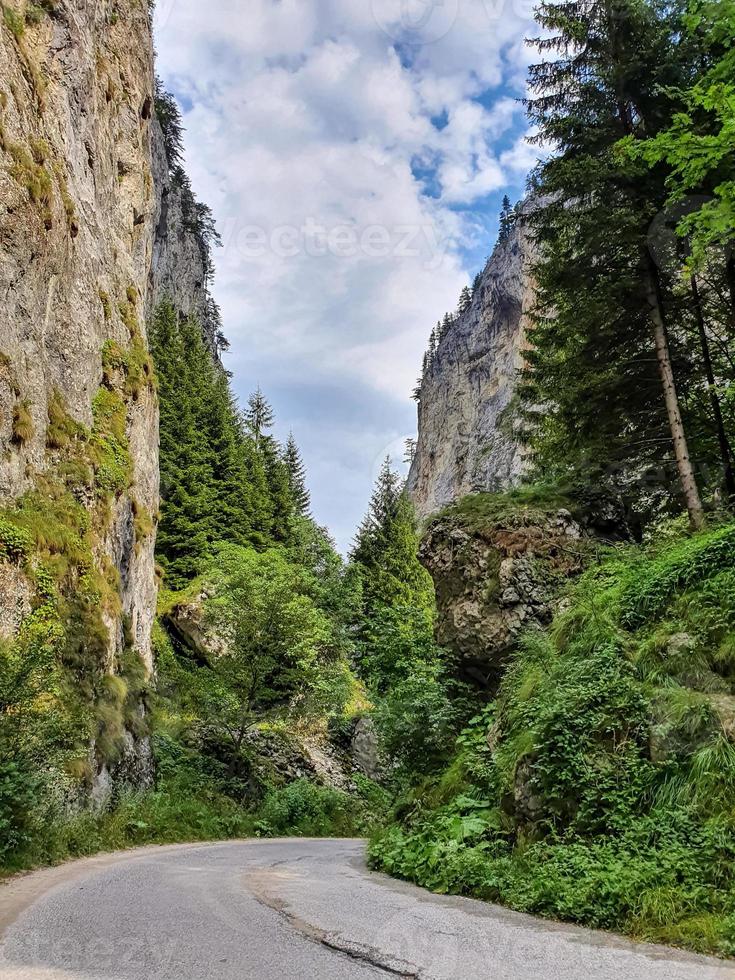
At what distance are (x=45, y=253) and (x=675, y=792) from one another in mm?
19990

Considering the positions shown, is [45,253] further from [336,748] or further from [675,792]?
[336,748]

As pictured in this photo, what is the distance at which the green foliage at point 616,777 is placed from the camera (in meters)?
5.50

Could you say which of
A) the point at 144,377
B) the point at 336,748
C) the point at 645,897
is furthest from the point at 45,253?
the point at 336,748

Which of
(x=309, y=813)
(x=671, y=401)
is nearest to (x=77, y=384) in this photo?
(x=309, y=813)

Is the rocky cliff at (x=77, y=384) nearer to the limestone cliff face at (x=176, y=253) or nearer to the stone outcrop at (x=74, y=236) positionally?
the stone outcrop at (x=74, y=236)

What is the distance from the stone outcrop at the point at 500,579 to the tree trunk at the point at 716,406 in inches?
119

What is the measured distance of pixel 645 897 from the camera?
5328 millimetres

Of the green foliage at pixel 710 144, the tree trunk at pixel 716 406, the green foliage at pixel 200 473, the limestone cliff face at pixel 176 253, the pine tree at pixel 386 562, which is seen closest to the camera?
the green foliage at pixel 710 144

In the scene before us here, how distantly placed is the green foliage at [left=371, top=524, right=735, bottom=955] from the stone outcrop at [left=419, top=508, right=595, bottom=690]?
75.8 inches

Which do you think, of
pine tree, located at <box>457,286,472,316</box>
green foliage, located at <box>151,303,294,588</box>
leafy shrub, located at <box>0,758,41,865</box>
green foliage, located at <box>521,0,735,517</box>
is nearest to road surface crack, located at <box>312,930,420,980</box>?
leafy shrub, located at <box>0,758,41,865</box>

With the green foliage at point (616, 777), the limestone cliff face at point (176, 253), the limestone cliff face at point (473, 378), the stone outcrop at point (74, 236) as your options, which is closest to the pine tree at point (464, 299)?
the limestone cliff face at point (473, 378)

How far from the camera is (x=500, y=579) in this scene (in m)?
13.0

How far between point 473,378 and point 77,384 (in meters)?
63.9

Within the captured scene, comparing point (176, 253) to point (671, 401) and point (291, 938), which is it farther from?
point (291, 938)
